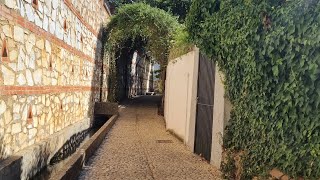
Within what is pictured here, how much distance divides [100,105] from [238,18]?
11912 millimetres

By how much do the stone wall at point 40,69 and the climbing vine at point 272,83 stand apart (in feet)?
11.3

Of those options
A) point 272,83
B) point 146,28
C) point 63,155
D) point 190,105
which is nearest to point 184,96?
point 190,105

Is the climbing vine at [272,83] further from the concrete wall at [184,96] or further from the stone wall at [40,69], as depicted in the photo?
the stone wall at [40,69]

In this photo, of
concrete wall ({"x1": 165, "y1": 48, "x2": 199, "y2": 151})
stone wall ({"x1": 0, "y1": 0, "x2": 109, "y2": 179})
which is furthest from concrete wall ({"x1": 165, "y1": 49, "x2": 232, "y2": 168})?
stone wall ({"x1": 0, "y1": 0, "x2": 109, "y2": 179})

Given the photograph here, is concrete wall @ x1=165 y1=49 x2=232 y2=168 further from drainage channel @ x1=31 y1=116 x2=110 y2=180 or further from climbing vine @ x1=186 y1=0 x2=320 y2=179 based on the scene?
drainage channel @ x1=31 y1=116 x2=110 y2=180

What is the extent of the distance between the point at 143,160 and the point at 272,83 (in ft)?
12.9

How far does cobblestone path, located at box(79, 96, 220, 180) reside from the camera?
6.27 m

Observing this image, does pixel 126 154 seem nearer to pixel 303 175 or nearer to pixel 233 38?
pixel 233 38

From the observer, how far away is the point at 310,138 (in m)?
3.71

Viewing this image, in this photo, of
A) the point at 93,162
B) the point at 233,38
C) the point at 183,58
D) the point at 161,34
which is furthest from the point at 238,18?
the point at 161,34

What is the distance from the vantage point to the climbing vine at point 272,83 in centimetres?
367

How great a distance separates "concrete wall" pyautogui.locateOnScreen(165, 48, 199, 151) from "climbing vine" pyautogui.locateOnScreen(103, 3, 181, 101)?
4.02m

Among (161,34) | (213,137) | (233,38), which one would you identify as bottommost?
(213,137)

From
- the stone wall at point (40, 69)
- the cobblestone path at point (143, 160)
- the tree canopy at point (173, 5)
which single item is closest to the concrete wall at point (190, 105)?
the cobblestone path at point (143, 160)
